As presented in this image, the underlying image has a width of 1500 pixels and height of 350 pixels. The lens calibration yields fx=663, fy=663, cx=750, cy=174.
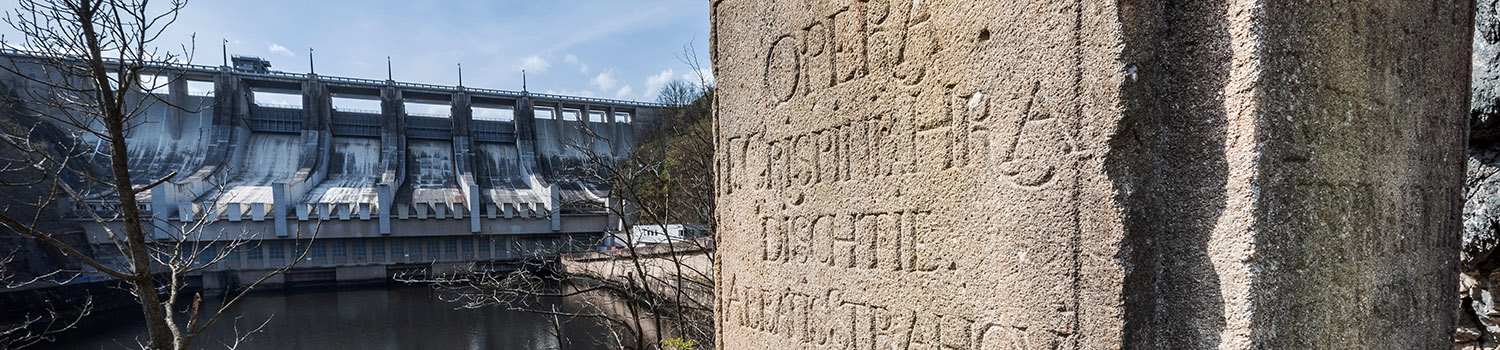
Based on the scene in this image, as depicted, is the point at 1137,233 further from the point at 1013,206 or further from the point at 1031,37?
the point at 1031,37

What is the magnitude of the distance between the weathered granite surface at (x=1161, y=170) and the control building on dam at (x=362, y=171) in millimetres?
21886

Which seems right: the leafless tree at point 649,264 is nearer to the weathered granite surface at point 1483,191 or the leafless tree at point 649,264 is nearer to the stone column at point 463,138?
the weathered granite surface at point 1483,191

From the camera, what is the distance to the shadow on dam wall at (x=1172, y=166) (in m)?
1.05

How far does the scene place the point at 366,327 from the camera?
760 inches

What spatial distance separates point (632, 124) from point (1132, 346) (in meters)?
35.8

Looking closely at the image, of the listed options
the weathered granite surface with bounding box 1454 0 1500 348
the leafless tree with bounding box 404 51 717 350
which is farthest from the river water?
the weathered granite surface with bounding box 1454 0 1500 348

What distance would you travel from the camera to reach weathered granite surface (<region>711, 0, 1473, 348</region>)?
1.02 m

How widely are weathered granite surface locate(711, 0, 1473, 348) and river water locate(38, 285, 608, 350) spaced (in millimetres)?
14739

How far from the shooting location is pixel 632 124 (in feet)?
118

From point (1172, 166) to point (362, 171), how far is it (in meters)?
36.8

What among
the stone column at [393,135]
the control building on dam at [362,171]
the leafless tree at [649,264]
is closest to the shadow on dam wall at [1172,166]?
the leafless tree at [649,264]

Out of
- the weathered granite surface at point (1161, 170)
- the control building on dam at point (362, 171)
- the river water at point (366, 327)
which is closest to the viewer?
the weathered granite surface at point (1161, 170)

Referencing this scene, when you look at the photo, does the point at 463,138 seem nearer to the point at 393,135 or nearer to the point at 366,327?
the point at 393,135

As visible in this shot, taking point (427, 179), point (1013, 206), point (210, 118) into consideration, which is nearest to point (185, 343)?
point (1013, 206)
